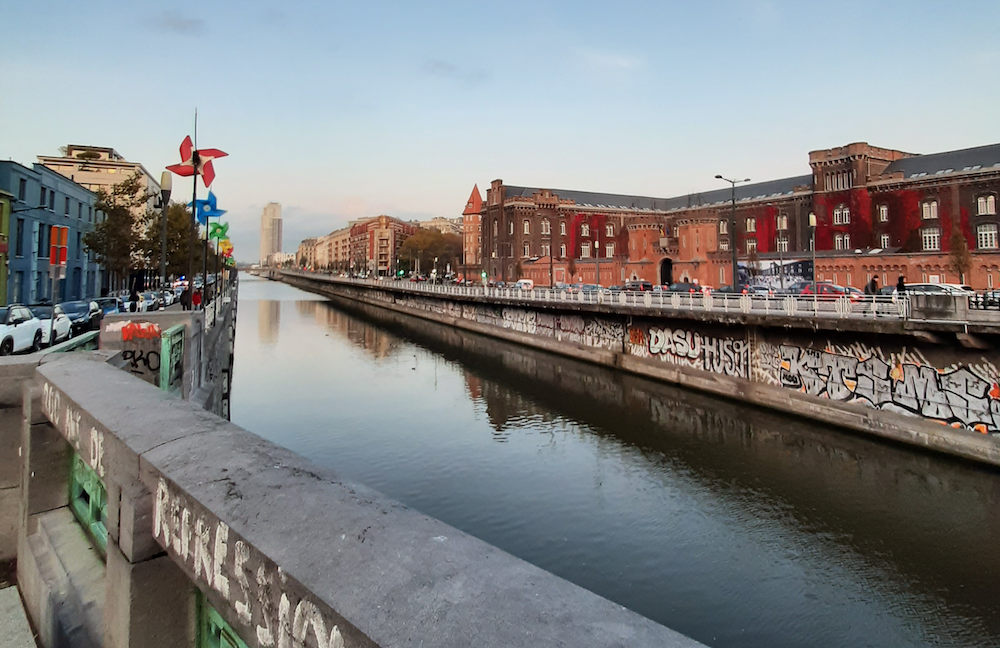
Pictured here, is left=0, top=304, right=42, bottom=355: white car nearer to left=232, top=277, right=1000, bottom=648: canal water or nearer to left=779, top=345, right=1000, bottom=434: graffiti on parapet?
left=232, top=277, right=1000, bottom=648: canal water

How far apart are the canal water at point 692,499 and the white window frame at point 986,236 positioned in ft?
160

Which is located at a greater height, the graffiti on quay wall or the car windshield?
the car windshield

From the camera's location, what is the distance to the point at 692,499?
48.1ft

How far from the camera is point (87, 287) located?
50.4 m

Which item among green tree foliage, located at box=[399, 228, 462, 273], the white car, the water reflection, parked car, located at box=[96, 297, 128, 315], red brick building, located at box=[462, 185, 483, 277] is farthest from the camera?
green tree foliage, located at box=[399, 228, 462, 273]

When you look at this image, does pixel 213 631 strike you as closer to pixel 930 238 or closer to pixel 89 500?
pixel 89 500

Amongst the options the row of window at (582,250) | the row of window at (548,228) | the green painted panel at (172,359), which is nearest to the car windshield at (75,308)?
the green painted panel at (172,359)

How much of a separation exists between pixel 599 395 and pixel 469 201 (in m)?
101

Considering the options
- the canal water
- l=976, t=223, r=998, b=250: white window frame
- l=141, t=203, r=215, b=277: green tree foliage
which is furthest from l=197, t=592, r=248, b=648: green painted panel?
l=976, t=223, r=998, b=250: white window frame

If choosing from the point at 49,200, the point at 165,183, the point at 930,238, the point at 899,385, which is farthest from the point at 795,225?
the point at 49,200

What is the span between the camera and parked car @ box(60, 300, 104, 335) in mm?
23531

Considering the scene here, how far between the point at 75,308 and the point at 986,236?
72.5 metres

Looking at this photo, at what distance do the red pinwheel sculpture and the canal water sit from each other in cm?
966

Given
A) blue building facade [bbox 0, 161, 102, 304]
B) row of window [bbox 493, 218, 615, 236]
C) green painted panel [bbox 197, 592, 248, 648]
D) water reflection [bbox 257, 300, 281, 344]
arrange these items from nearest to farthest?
green painted panel [bbox 197, 592, 248, 648], blue building facade [bbox 0, 161, 102, 304], water reflection [bbox 257, 300, 281, 344], row of window [bbox 493, 218, 615, 236]
